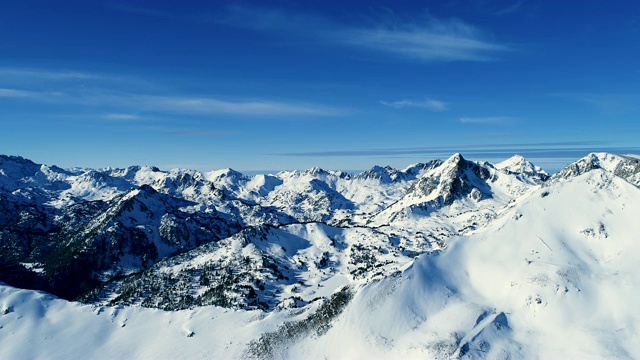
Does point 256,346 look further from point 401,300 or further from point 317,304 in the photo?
point 401,300

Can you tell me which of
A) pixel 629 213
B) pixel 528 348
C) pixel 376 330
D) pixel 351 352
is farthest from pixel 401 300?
pixel 629 213

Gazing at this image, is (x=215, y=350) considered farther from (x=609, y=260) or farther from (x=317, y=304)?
(x=609, y=260)

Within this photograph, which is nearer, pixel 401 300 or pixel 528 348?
pixel 528 348

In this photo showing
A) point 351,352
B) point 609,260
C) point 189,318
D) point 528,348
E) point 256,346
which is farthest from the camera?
point 189,318

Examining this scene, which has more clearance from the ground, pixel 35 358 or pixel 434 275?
pixel 434 275

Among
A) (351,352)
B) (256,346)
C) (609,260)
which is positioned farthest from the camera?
(609,260)

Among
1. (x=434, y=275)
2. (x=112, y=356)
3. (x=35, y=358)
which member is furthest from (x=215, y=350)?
(x=434, y=275)

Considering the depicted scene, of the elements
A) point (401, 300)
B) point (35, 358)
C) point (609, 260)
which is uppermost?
point (609, 260)

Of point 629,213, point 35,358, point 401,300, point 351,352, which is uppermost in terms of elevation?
point 629,213

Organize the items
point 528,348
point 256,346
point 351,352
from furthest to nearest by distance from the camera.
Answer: point 256,346 < point 351,352 < point 528,348
